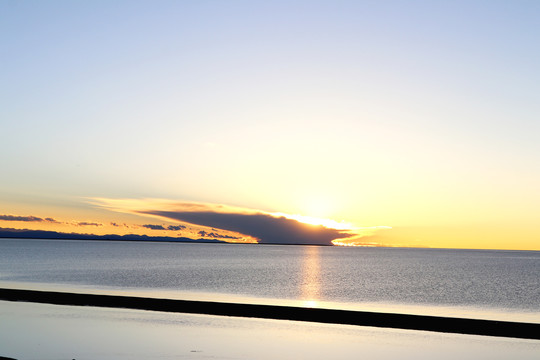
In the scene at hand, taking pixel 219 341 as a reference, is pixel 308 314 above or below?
above

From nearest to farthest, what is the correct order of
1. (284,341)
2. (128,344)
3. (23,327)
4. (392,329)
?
(128,344) < (284,341) < (23,327) < (392,329)

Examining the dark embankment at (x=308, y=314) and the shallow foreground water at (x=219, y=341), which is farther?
the dark embankment at (x=308, y=314)

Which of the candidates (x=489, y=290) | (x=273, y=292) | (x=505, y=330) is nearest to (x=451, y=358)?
(x=505, y=330)

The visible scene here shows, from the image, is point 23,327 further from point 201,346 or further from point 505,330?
point 505,330

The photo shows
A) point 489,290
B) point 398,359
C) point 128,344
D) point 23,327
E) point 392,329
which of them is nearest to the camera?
point 398,359

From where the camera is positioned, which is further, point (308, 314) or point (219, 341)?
point (308, 314)

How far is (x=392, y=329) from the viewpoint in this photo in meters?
27.2

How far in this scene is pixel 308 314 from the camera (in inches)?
1128

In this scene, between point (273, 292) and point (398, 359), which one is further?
point (273, 292)

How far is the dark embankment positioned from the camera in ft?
81.1

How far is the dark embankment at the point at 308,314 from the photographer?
24719 mm

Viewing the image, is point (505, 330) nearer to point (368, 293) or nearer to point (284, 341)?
point (284, 341)

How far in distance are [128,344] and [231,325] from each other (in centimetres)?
659

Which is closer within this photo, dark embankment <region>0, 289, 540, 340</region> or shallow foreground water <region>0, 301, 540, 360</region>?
shallow foreground water <region>0, 301, 540, 360</region>
